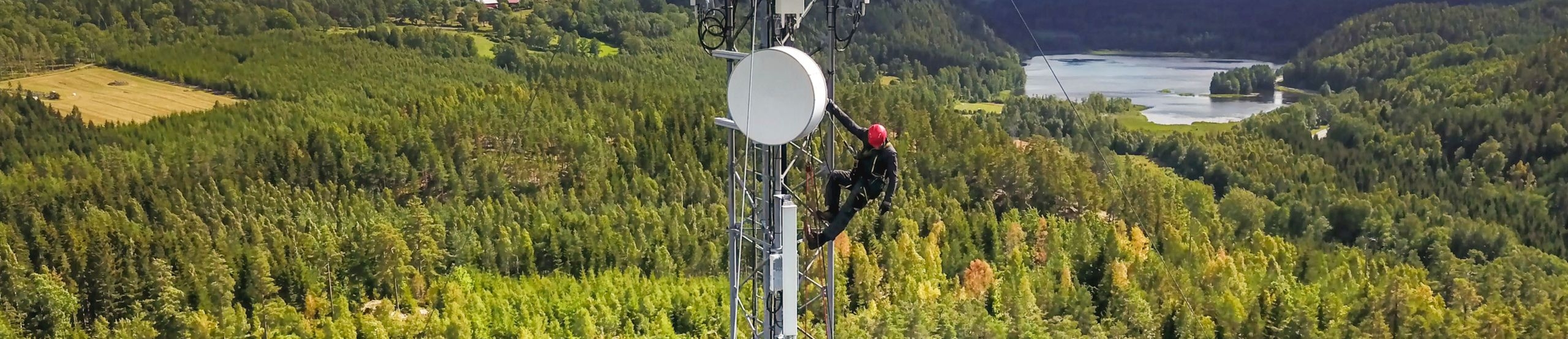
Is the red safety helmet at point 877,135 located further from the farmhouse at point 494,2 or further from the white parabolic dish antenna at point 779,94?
the farmhouse at point 494,2

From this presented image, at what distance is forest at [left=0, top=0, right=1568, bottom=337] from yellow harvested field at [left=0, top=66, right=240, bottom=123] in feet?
7.58

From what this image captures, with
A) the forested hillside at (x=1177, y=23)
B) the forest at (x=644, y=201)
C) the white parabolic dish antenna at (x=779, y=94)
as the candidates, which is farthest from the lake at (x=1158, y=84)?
the white parabolic dish antenna at (x=779, y=94)

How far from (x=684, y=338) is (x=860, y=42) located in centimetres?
9620

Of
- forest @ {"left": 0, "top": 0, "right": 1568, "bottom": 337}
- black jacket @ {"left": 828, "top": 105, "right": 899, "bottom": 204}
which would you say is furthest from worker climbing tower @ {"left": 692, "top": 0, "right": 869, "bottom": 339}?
forest @ {"left": 0, "top": 0, "right": 1568, "bottom": 337}

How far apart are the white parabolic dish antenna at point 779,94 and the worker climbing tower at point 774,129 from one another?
0.04 ft

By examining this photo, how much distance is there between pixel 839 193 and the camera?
14.5 metres

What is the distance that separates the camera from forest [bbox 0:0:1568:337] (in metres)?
40.3

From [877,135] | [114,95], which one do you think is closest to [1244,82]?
[114,95]

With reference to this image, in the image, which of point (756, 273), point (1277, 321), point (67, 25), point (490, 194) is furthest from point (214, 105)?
point (756, 273)

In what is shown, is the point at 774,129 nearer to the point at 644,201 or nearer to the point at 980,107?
the point at 644,201

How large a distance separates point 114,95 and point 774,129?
87.9 meters

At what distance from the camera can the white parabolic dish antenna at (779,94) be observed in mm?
13352

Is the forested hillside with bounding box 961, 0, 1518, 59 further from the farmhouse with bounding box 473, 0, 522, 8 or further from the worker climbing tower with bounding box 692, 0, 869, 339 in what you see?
the worker climbing tower with bounding box 692, 0, 869, 339

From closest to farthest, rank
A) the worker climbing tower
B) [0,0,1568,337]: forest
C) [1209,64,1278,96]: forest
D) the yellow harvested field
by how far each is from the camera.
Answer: the worker climbing tower, [0,0,1568,337]: forest, the yellow harvested field, [1209,64,1278,96]: forest
